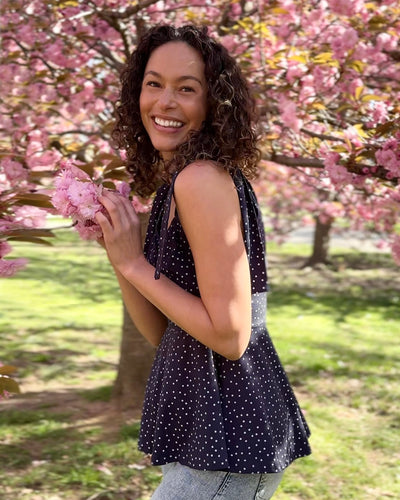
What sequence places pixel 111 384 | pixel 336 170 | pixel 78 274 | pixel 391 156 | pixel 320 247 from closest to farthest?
pixel 391 156, pixel 336 170, pixel 111 384, pixel 78 274, pixel 320 247

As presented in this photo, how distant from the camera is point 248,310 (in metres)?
1.50

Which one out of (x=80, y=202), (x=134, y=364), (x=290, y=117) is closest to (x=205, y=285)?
(x=80, y=202)

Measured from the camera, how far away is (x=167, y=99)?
1.70 metres

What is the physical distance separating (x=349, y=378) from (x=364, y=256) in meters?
6.84

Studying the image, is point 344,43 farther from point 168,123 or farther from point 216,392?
point 216,392

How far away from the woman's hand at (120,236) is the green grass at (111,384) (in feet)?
6.80

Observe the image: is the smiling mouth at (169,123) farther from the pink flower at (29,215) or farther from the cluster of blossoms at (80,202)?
the pink flower at (29,215)

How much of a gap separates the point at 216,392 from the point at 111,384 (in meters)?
3.56

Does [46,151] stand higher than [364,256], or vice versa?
[46,151]

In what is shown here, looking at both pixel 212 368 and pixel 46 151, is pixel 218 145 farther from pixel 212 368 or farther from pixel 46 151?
pixel 46 151

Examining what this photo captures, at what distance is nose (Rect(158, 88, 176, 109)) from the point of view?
1.69 m

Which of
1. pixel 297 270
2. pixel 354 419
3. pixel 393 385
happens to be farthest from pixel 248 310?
pixel 297 270

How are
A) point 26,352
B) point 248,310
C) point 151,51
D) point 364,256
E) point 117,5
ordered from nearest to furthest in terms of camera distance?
1. point 248,310
2. point 151,51
3. point 117,5
4. point 26,352
5. point 364,256

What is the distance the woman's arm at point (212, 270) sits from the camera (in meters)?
1.45
